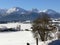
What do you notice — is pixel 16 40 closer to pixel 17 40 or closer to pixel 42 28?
pixel 17 40

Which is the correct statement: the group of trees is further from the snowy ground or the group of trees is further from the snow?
the snow

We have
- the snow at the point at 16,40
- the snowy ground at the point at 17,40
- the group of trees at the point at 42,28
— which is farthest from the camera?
the snow at the point at 16,40

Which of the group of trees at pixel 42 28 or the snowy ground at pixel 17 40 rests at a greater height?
the group of trees at pixel 42 28

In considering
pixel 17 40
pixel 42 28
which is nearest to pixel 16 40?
pixel 17 40

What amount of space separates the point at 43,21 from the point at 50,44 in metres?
6.38

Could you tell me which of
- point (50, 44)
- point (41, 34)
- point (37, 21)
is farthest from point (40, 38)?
point (50, 44)

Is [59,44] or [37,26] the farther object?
[37,26]

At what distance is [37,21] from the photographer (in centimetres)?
1844

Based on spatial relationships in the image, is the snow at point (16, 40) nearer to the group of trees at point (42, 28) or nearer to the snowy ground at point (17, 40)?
the snowy ground at point (17, 40)

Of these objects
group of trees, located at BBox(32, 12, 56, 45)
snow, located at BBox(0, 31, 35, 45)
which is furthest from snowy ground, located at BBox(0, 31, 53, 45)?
group of trees, located at BBox(32, 12, 56, 45)

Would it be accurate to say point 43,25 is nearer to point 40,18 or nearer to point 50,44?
point 40,18

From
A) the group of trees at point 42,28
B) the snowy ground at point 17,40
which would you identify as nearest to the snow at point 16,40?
the snowy ground at point 17,40

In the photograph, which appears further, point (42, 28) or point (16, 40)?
point (16, 40)

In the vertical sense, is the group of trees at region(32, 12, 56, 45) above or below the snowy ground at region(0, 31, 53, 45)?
above
